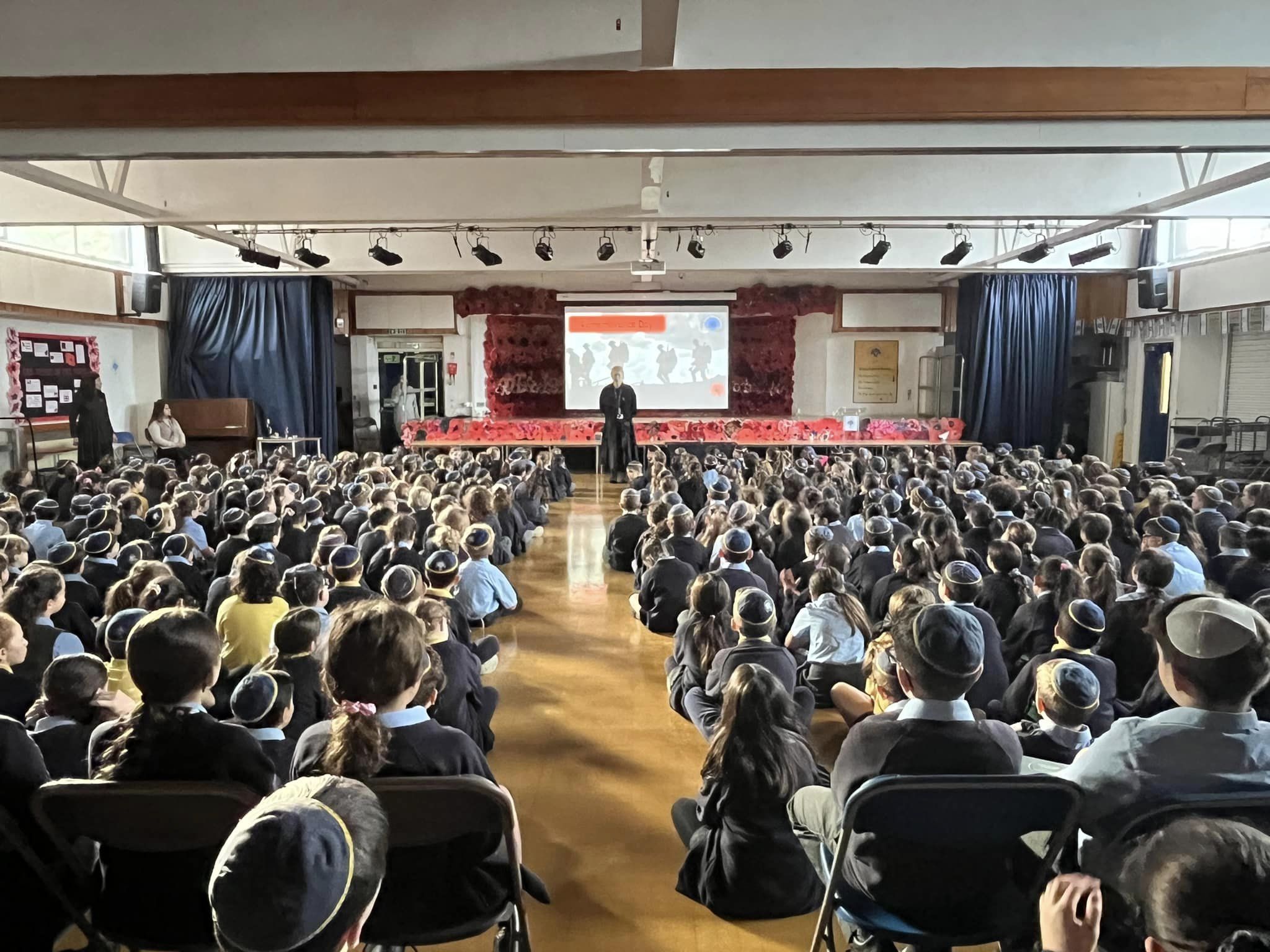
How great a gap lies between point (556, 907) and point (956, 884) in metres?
1.12

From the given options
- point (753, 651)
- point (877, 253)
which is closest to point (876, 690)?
point (753, 651)

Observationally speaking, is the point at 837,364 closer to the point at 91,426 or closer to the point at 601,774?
the point at 91,426

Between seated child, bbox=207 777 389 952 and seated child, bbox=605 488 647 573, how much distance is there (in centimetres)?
514

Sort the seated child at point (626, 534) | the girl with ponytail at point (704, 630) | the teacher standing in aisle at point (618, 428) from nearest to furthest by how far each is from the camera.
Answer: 1. the girl with ponytail at point (704, 630)
2. the seated child at point (626, 534)
3. the teacher standing in aisle at point (618, 428)

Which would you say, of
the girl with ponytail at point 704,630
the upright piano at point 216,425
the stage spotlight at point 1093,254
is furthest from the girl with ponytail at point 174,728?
the upright piano at point 216,425

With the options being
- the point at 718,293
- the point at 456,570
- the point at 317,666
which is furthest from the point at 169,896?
the point at 718,293

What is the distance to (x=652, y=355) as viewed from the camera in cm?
1391

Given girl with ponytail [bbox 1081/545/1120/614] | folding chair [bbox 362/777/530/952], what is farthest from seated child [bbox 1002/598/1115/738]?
folding chair [bbox 362/777/530/952]

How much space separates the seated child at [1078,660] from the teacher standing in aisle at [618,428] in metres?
8.60

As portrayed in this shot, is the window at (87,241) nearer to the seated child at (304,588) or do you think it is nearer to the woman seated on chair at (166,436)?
the woman seated on chair at (166,436)

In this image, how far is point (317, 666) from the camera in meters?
2.51

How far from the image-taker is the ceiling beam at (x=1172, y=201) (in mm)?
5773

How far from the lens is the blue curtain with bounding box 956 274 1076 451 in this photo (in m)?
12.7

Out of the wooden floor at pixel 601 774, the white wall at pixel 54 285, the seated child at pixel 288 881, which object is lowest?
the wooden floor at pixel 601 774
